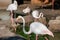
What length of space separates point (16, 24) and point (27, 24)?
0.23 meters

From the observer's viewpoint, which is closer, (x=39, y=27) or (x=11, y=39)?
(x=39, y=27)

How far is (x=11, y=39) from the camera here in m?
3.25

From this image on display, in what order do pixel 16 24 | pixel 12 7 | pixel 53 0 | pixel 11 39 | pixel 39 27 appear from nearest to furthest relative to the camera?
pixel 39 27
pixel 11 39
pixel 16 24
pixel 12 7
pixel 53 0

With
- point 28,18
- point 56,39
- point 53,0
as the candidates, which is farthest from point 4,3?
point 56,39

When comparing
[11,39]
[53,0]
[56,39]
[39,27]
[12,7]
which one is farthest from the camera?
[53,0]

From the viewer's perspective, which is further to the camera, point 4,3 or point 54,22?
point 4,3

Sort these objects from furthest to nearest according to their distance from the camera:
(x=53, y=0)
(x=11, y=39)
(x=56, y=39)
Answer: (x=53, y=0)
(x=56, y=39)
(x=11, y=39)

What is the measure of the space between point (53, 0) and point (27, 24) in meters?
1.91

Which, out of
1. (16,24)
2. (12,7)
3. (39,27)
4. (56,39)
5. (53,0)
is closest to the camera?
(39,27)

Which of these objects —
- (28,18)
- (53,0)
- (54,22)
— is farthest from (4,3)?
(54,22)

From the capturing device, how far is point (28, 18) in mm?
4273

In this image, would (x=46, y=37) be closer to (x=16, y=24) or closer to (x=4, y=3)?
(x=16, y=24)

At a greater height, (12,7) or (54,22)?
(12,7)

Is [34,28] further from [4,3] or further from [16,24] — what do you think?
[4,3]
